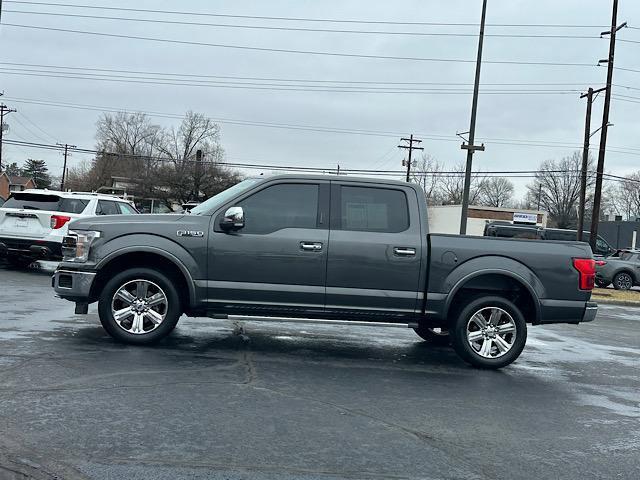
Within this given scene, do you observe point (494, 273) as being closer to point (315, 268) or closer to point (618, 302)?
point (315, 268)

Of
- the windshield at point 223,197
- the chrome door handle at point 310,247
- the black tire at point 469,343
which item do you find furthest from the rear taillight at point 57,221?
the black tire at point 469,343

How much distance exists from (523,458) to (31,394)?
3.90 meters

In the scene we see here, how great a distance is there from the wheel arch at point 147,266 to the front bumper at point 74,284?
109 millimetres

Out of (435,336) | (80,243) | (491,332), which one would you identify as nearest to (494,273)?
(491,332)

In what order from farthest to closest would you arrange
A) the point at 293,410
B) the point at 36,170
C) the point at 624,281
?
the point at 36,170 < the point at 624,281 < the point at 293,410

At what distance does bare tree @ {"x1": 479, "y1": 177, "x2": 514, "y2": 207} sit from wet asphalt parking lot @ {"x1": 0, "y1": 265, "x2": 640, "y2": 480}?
321 feet

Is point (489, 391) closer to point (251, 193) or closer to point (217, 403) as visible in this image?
point (217, 403)

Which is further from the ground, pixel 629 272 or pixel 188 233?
pixel 188 233

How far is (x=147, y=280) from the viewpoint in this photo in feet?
23.8

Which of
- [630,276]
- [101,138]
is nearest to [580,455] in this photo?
[630,276]

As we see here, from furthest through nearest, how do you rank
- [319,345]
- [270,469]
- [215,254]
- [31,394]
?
[319,345] < [215,254] < [31,394] < [270,469]

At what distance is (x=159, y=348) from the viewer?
7.34 metres

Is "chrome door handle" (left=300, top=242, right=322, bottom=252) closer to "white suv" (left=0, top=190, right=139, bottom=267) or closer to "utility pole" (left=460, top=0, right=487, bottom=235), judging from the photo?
"white suv" (left=0, top=190, right=139, bottom=267)

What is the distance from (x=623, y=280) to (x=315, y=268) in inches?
802
